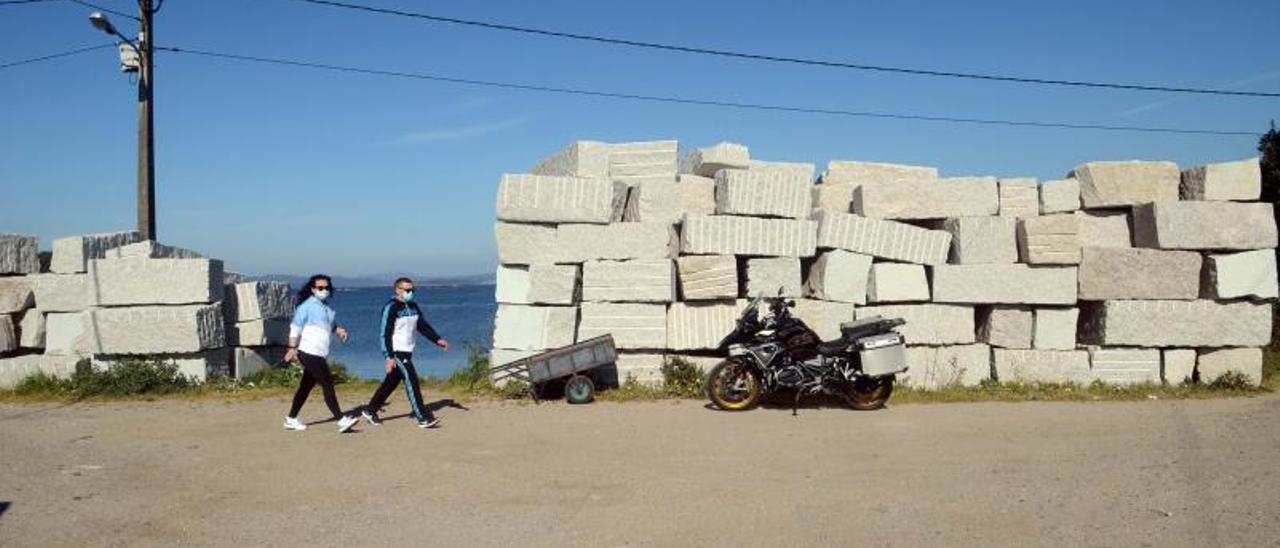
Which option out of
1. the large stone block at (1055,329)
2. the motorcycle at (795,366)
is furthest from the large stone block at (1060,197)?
the motorcycle at (795,366)

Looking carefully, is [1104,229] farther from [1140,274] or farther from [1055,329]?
[1055,329]

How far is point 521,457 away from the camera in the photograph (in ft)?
25.8

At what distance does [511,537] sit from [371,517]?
1.10 meters

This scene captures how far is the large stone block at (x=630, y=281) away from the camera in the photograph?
1131 centimetres

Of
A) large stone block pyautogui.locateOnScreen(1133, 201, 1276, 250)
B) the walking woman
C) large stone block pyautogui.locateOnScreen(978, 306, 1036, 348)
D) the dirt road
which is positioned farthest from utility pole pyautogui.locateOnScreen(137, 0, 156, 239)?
large stone block pyautogui.locateOnScreen(1133, 201, 1276, 250)

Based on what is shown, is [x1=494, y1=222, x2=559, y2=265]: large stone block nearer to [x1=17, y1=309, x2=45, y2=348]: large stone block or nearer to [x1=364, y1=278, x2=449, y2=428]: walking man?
[x1=364, y1=278, x2=449, y2=428]: walking man

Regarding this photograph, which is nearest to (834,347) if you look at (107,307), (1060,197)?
(1060,197)

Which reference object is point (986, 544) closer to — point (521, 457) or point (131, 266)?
point (521, 457)

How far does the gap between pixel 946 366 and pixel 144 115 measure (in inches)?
492

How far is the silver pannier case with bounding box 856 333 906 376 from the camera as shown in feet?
32.6

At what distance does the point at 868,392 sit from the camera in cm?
1025

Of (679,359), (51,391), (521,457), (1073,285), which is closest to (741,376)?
(679,359)

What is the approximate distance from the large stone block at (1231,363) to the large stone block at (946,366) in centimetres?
286

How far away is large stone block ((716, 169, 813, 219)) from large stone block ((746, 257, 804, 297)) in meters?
0.64
